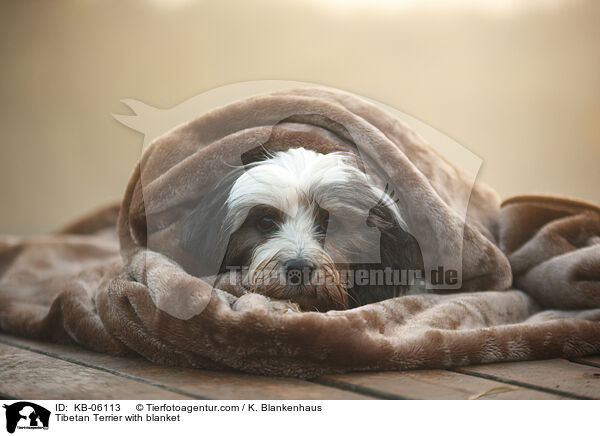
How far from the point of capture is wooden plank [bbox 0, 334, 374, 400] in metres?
1.35

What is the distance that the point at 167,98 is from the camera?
7.58 ft

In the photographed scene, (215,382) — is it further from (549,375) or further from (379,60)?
(379,60)

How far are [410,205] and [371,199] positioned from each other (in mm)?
141

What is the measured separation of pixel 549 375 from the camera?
150 cm

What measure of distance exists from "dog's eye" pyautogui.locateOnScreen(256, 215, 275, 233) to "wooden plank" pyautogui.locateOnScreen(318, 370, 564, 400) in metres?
0.54

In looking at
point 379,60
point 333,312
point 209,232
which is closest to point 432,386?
point 333,312

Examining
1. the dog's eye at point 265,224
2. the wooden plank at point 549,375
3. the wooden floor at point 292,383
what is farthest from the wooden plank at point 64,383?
the wooden plank at point 549,375

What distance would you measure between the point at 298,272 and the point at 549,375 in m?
0.70
